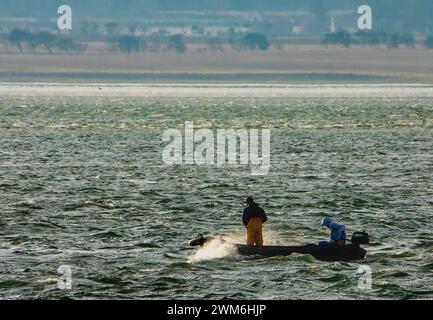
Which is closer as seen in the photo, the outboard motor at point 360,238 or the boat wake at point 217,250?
the outboard motor at point 360,238

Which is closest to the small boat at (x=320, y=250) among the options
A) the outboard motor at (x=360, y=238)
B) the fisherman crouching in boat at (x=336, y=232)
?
the outboard motor at (x=360, y=238)

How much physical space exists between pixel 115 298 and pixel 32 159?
52990mm

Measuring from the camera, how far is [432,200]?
6166cm

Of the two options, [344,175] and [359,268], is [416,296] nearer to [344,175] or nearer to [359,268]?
[359,268]

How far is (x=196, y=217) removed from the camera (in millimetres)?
55406

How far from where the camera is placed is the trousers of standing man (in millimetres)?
43822

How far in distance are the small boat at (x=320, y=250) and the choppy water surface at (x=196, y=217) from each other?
289mm
